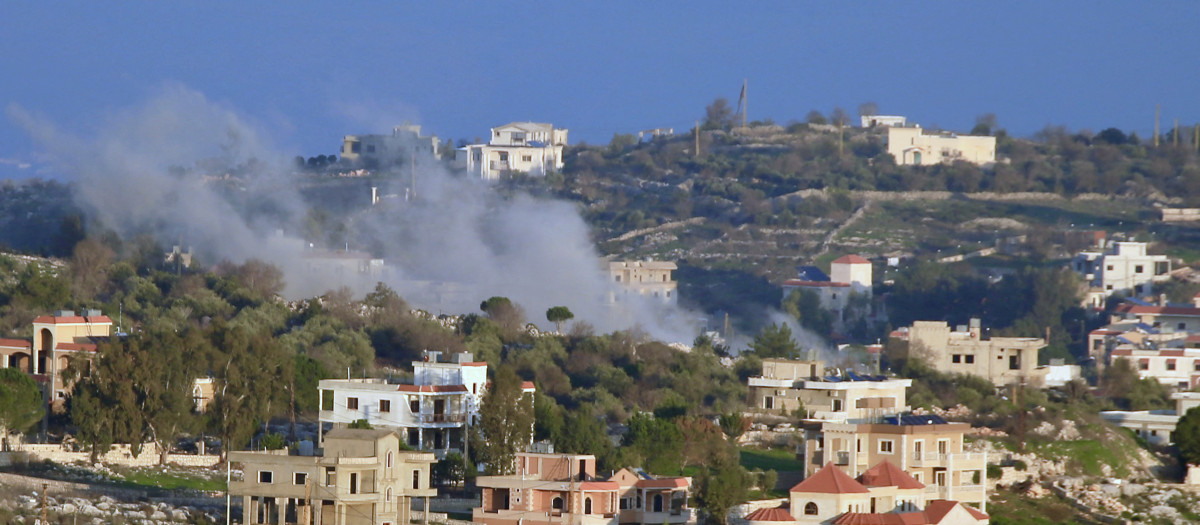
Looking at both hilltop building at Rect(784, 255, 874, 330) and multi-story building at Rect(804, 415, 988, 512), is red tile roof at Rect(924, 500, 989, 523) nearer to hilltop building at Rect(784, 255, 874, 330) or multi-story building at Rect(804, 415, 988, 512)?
multi-story building at Rect(804, 415, 988, 512)

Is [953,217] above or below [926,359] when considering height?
above

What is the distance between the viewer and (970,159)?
9762 cm

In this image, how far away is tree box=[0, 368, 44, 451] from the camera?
37.1 metres

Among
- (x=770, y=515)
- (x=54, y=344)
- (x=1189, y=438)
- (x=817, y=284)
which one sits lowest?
(x=770, y=515)

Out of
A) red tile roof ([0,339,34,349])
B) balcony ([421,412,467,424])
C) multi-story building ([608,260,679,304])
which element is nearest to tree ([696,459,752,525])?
balcony ([421,412,467,424])

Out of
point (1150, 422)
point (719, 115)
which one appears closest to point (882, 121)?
point (719, 115)

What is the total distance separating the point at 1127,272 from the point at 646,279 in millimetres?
15459

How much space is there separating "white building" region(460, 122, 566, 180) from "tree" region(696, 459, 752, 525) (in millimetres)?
58755

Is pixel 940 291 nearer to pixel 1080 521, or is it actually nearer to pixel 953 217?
pixel 953 217

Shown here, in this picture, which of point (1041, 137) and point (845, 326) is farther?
point (1041, 137)

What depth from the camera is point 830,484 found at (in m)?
34.1

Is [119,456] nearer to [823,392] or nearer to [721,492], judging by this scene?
[721,492]

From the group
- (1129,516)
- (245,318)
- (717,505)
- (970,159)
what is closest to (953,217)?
(970,159)

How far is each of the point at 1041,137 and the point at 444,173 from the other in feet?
95.1
